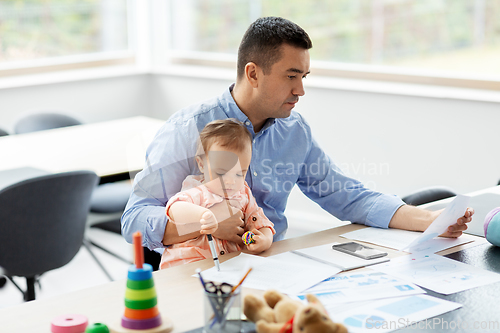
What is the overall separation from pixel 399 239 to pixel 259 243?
41 cm

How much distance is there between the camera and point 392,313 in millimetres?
1098

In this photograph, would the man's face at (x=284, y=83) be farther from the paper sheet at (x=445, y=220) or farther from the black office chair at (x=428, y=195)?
the black office chair at (x=428, y=195)

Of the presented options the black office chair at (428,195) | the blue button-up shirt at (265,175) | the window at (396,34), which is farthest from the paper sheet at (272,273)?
the window at (396,34)

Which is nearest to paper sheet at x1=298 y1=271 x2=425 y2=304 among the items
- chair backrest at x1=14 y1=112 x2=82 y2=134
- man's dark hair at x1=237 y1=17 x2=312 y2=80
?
man's dark hair at x1=237 y1=17 x2=312 y2=80

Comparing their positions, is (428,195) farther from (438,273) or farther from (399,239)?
(438,273)

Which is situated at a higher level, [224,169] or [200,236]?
[224,169]

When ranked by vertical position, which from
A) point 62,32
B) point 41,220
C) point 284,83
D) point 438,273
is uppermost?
point 62,32

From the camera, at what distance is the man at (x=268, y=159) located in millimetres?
1542

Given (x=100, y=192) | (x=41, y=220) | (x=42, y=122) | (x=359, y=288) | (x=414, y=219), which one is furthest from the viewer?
(x=42, y=122)

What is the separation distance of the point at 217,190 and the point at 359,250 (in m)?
0.39

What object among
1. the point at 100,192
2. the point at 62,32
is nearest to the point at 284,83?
the point at 100,192

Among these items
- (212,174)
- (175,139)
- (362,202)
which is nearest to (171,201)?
(212,174)

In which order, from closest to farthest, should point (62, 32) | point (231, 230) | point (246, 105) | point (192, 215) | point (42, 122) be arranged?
point (192, 215) < point (231, 230) < point (246, 105) < point (42, 122) < point (62, 32)

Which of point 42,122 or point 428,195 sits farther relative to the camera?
point 42,122
